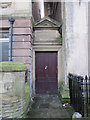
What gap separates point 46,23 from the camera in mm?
6035

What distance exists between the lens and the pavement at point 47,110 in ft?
12.1

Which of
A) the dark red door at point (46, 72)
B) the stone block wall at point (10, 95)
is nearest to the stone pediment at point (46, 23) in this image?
the dark red door at point (46, 72)

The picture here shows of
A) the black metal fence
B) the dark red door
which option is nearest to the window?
the dark red door

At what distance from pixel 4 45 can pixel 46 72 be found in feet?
8.16

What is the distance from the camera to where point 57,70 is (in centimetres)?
611

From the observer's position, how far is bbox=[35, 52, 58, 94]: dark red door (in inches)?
239

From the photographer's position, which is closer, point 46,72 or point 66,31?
point 66,31

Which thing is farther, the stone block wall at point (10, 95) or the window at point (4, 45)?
the window at point (4, 45)

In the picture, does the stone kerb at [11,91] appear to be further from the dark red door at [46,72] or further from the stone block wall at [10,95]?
the dark red door at [46,72]

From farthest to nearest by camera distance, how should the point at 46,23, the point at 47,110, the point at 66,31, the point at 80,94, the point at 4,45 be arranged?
the point at 46,23, the point at 4,45, the point at 66,31, the point at 47,110, the point at 80,94

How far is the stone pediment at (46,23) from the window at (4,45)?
63.1 inches

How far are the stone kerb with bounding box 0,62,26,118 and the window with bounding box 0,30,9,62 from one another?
80.0 inches

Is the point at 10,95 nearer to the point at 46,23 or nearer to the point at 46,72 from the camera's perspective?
the point at 46,72

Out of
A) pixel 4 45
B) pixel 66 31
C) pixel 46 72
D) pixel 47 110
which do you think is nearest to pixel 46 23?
pixel 66 31
